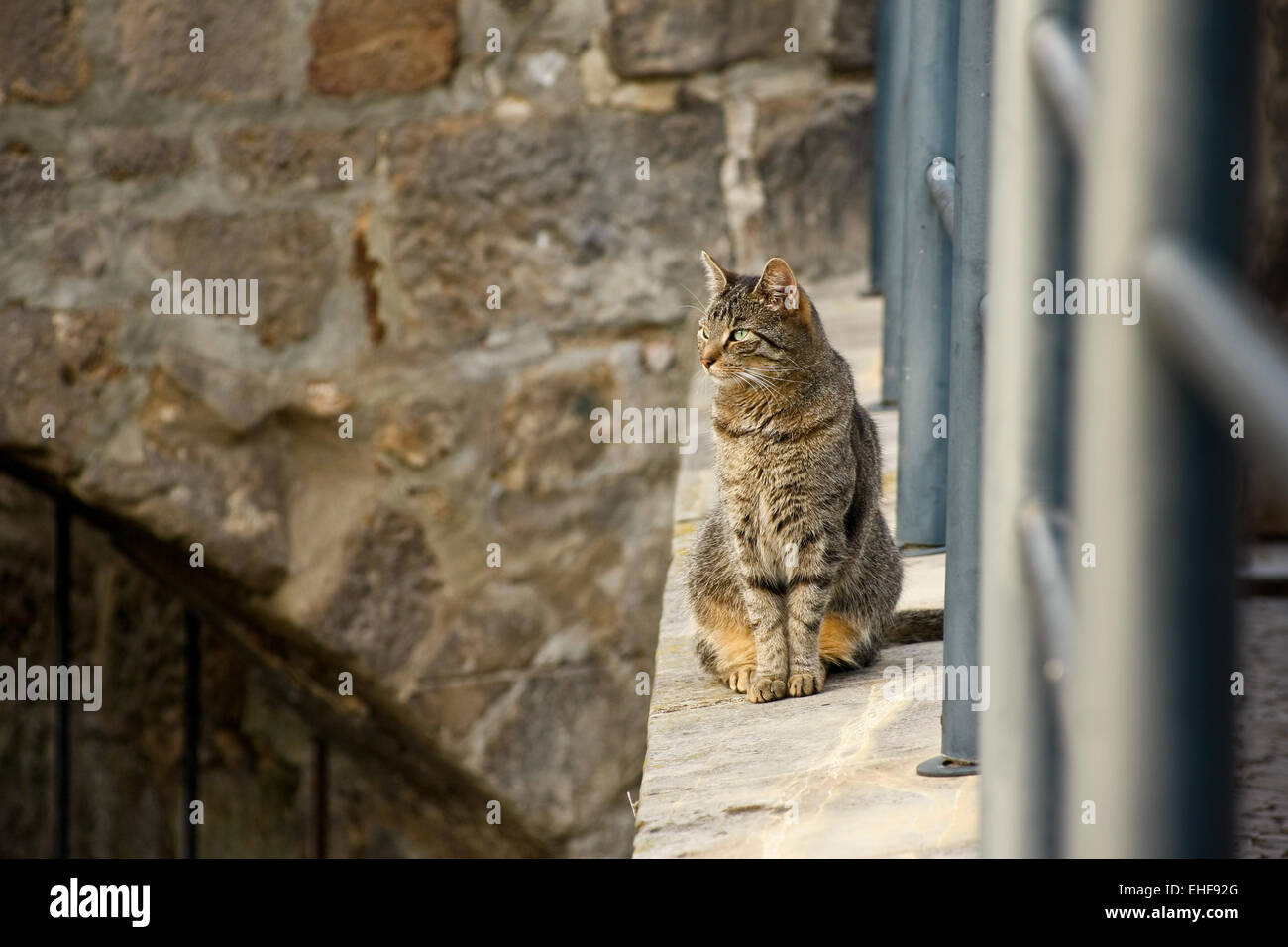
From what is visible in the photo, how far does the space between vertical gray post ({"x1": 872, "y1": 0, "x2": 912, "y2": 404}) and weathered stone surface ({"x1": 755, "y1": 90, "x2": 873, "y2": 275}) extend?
159 mm

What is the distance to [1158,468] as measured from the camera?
1.42 feet

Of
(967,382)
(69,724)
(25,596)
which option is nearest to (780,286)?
(967,382)

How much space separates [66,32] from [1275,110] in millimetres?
2630

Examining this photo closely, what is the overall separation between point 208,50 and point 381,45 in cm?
38

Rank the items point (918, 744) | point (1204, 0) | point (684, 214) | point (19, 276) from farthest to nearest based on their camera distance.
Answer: point (684, 214) → point (19, 276) → point (918, 744) → point (1204, 0)

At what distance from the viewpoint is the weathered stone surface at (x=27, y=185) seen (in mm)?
2914

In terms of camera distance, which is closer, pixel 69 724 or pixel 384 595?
pixel 384 595

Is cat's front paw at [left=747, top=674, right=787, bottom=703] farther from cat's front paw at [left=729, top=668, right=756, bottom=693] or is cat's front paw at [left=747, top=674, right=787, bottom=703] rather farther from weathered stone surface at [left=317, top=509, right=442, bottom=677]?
weathered stone surface at [left=317, top=509, right=442, bottom=677]

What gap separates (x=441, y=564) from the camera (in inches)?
119

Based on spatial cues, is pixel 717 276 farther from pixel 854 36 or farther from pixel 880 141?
pixel 854 36

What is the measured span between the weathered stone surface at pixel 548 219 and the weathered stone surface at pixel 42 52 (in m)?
0.72

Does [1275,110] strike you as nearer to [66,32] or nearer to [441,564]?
[441,564]

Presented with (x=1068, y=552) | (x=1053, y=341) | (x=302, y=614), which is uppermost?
(x=1053, y=341)
